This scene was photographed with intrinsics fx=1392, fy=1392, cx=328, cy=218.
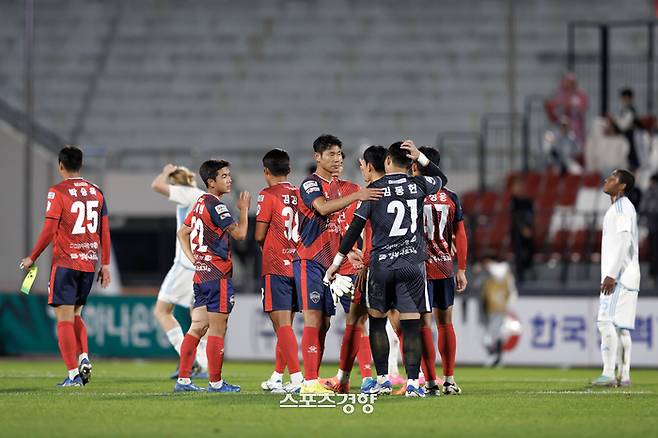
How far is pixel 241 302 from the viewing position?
22.0m

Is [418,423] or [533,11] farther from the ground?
[533,11]

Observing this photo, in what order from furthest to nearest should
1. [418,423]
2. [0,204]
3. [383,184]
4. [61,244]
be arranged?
[0,204] → [61,244] → [383,184] → [418,423]

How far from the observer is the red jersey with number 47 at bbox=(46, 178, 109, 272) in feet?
45.2

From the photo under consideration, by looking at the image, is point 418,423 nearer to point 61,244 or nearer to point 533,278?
point 61,244

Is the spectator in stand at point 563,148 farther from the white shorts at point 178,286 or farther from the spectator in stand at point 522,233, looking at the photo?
the white shorts at point 178,286

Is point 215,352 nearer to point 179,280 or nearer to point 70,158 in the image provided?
point 70,158

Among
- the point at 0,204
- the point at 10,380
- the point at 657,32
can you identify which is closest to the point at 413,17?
the point at 657,32

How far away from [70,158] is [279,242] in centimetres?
260

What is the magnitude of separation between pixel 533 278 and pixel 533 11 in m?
11.9

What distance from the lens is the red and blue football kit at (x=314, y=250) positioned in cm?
1220

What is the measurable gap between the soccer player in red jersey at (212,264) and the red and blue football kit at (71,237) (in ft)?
5.03

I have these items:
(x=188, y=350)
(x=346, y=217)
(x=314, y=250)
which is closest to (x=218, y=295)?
(x=188, y=350)

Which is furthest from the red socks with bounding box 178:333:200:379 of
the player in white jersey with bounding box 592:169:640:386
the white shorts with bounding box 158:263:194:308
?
the player in white jersey with bounding box 592:169:640:386

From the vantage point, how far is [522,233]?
2250 cm
